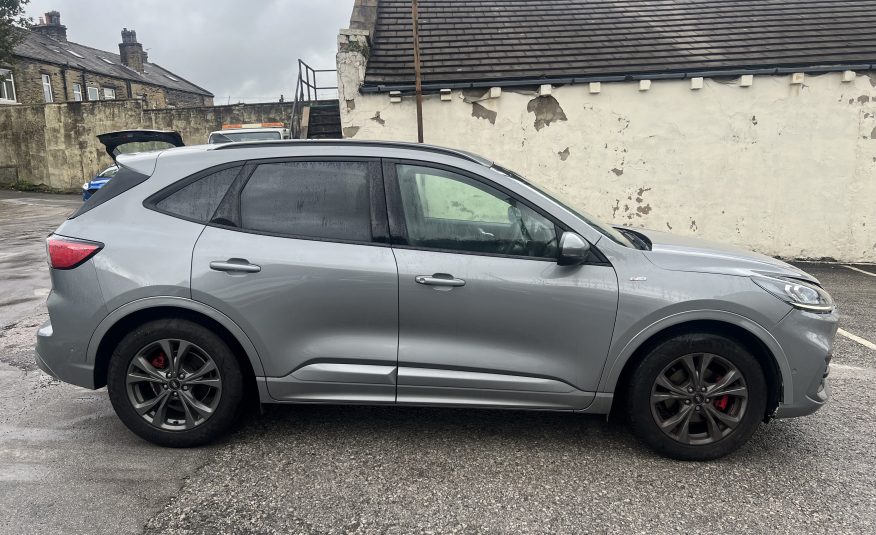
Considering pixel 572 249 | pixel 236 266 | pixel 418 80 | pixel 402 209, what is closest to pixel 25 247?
pixel 418 80

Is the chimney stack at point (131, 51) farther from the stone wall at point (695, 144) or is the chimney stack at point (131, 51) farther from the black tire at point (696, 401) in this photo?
the black tire at point (696, 401)

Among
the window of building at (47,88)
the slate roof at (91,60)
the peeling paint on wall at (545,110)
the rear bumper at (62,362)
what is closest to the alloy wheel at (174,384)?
the rear bumper at (62,362)

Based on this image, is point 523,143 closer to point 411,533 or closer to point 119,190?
point 119,190

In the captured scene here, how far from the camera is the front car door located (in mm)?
2941

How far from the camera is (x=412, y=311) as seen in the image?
297 cm

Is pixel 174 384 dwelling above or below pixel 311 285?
below

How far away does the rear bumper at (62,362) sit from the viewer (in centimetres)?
308

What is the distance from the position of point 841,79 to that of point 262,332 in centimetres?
1089

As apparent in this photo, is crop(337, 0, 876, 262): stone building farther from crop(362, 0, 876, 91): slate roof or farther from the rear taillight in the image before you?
the rear taillight

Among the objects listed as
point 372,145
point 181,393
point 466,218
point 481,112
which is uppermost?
point 481,112

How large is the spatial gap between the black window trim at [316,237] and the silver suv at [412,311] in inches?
0.4

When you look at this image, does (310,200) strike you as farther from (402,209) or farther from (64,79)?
(64,79)

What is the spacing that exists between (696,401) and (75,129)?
84.6 ft

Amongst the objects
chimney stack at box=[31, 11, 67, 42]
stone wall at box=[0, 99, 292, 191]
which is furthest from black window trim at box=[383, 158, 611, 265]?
chimney stack at box=[31, 11, 67, 42]
